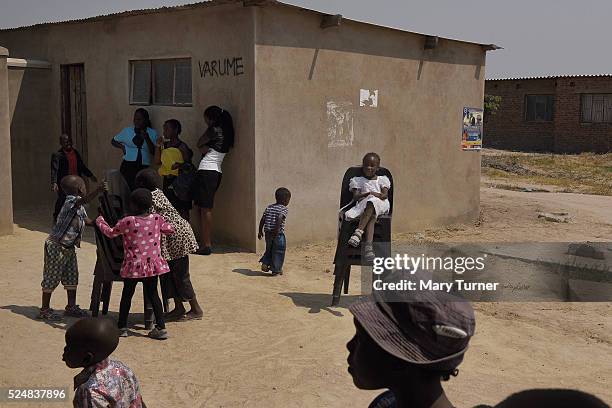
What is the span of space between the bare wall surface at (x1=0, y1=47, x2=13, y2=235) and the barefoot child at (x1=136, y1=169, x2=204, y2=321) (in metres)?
4.51

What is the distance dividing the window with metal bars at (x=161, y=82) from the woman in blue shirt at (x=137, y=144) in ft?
1.41

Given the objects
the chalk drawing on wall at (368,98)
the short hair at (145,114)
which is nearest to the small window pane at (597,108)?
the chalk drawing on wall at (368,98)

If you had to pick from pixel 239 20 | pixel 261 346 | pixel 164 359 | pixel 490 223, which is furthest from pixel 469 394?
pixel 490 223

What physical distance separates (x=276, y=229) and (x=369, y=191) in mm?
1332

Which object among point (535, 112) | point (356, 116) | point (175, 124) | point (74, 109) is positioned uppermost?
point (535, 112)

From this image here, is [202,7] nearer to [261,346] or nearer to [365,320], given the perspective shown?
[261,346]

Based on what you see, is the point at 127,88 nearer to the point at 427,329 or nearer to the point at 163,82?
the point at 163,82

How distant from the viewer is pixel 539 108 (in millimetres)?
28391

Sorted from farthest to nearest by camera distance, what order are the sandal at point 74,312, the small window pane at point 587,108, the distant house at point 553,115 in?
the small window pane at point 587,108
the distant house at point 553,115
the sandal at point 74,312

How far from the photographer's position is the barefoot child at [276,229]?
25.4 feet

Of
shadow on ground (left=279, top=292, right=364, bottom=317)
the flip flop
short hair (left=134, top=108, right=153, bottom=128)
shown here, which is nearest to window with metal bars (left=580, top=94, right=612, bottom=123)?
short hair (left=134, top=108, right=153, bottom=128)

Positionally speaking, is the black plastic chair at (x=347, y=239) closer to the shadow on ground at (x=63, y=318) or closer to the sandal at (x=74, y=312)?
the shadow on ground at (x=63, y=318)

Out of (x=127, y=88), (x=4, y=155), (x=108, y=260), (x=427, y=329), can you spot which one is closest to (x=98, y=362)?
(x=427, y=329)

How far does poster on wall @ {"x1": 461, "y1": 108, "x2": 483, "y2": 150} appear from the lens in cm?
1177
